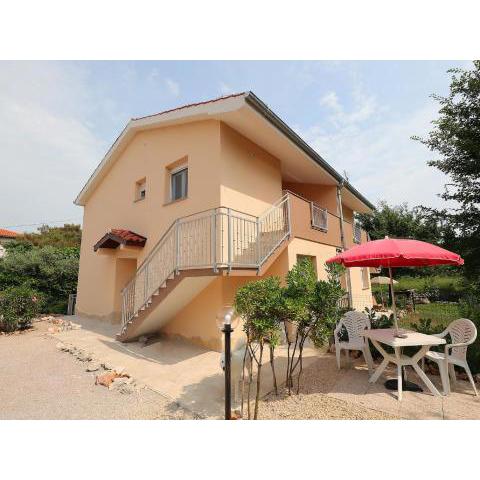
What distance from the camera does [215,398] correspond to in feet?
15.1

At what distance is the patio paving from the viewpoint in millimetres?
3965

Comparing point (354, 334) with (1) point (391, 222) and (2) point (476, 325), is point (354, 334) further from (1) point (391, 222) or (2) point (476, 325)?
(1) point (391, 222)

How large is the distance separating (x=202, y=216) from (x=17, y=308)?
25.9 feet

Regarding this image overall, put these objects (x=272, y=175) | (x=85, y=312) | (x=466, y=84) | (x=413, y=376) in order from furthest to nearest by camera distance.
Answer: (x=85, y=312), (x=272, y=175), (x=466, y=84), (x=413, y=376)

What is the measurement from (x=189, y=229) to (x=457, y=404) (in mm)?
6563

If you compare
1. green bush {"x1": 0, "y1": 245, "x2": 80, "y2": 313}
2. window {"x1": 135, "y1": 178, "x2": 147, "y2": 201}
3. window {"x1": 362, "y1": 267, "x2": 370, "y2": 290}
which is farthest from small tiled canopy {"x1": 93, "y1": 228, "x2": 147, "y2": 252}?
window {"x1": 362, "y1": 267, "x2": 370, "y2": 290}

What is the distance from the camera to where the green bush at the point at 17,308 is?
953 centimetres

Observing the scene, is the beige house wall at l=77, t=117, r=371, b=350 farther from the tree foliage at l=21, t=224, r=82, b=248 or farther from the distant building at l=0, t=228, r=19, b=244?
the distant building at l=0, t=228, r=19, b=244

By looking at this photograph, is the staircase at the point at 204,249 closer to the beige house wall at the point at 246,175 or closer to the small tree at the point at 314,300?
the beige house wall at the point at 246,175

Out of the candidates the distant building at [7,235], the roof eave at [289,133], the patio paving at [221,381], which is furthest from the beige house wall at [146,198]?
the distant building at [7,235]

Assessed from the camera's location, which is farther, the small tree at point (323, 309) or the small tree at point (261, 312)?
the small tree at point (323, 309)

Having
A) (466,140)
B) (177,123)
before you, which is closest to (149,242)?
(177,123)

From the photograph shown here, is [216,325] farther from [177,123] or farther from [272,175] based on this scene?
[177,123]

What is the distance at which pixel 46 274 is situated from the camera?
1538cm
